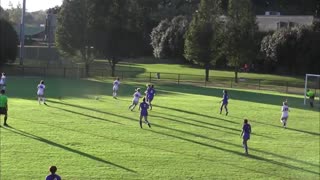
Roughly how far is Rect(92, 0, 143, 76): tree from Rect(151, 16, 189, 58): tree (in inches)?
577

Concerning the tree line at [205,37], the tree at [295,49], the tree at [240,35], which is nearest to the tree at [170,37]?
the tree line at [205,37]

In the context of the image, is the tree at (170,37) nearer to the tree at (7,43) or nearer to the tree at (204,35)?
the tree at (204,35)

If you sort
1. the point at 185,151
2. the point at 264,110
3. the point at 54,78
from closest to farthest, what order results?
the point at 185,151 < the point at 264,110 < the point at 54,78

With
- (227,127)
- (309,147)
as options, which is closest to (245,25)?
(227,127)

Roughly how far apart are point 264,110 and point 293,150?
12.7m

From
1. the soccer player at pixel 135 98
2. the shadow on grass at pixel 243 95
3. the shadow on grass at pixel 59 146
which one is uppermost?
the soccer player at pixel 135 98

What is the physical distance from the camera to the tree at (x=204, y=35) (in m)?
59.8

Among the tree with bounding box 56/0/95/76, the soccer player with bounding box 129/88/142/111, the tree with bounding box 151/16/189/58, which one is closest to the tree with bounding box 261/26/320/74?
the tree with bounding box 151/16/189/58

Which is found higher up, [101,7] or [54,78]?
[101,7]

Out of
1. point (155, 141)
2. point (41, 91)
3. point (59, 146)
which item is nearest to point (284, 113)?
point (155, 141)

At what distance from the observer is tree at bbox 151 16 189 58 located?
259 feet

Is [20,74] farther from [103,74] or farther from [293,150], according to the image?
[293,150]

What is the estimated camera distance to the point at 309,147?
23.1m

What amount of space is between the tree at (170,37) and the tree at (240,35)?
18202mm
